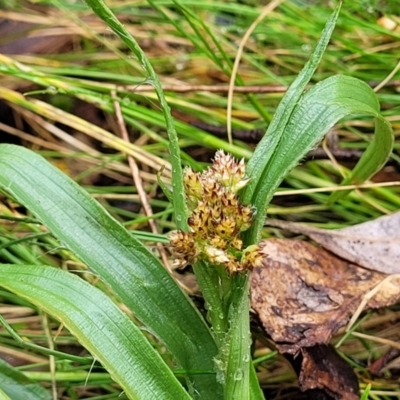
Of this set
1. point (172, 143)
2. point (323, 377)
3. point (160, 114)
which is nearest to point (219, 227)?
point (172, 143)

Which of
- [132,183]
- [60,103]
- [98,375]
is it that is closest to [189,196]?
[98,375]

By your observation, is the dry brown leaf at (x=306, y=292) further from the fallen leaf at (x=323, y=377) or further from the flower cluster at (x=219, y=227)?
the flower cluster at (x=219, y=227)

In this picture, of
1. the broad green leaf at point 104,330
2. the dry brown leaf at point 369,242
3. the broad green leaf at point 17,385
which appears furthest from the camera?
the dry brown leaf at point 369,242

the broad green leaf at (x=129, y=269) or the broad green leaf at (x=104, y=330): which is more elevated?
the broad green leaf at (x=129, y=269)

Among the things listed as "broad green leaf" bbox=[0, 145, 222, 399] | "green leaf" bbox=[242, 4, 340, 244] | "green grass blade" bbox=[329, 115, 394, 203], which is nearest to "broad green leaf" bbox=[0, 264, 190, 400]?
"broad green leaf" bbox=[0, 145, 222, 399]

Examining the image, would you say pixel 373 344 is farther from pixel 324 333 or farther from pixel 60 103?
pixel 60 103

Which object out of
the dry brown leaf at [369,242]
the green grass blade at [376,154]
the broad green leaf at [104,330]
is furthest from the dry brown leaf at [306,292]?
the broad green leaf at [104,330]
